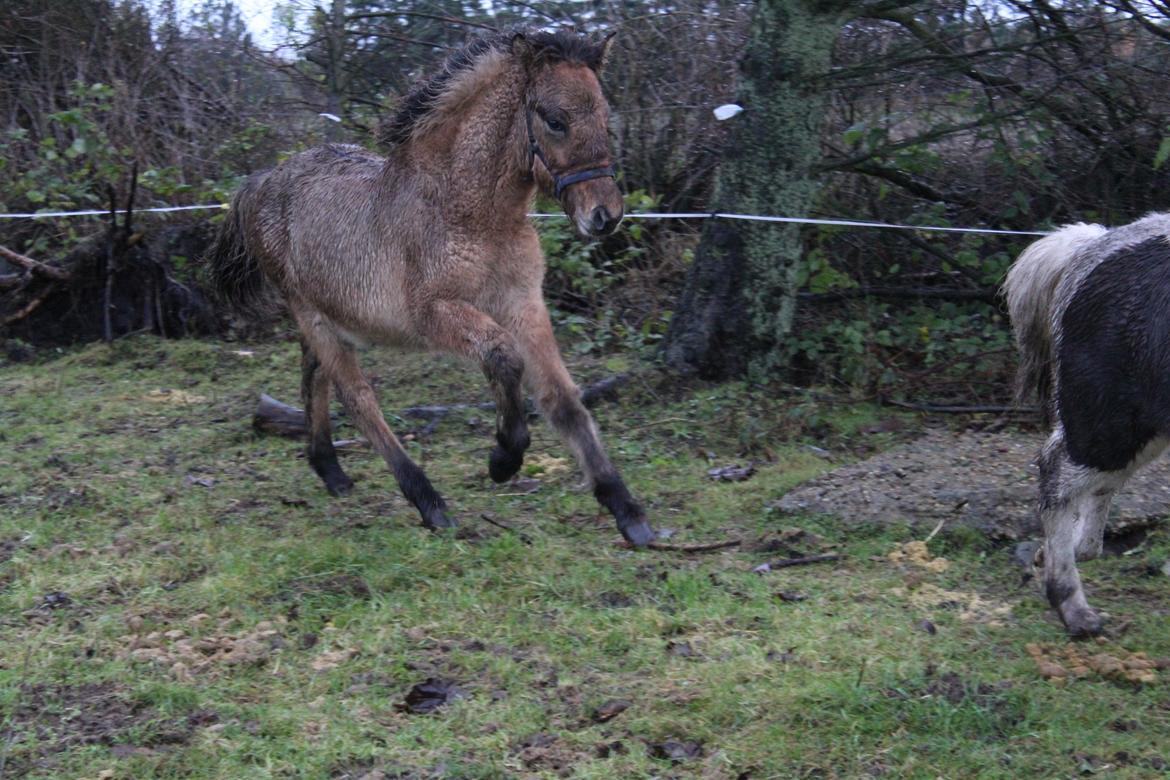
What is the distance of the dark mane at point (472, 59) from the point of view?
19.1 ft

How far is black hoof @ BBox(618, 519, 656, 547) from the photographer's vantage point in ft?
18.9

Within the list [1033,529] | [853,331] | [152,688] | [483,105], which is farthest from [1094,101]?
[152,688]

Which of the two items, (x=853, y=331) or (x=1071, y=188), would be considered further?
(x=1071, y=188)

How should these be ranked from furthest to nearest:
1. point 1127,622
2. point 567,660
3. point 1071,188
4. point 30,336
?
point 30,336, point 1071,188, point 1127,622, point 567,660

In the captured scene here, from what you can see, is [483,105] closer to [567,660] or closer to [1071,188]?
[567,660]

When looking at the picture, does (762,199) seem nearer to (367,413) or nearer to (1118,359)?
(367,413)

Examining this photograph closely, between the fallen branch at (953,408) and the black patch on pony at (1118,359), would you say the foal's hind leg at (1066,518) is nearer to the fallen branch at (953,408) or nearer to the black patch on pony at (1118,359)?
the black patch on pony at (1118,359)

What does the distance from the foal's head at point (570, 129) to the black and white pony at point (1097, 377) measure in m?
1.97

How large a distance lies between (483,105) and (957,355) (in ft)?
13.4

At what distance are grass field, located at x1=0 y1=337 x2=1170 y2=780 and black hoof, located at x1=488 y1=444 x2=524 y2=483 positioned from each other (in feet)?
0.97

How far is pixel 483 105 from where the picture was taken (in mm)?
6035

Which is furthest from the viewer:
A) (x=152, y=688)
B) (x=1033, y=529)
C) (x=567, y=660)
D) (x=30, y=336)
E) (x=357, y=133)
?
(x=357, y=133)

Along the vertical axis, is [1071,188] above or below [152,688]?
above

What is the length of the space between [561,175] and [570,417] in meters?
1.12
